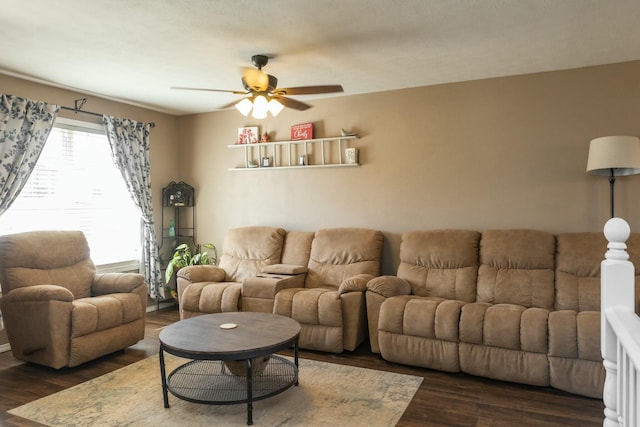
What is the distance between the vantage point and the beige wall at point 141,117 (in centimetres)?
416

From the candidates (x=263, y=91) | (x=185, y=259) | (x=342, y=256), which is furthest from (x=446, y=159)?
(x=185, y=259)

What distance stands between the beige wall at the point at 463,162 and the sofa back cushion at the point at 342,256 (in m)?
0.29

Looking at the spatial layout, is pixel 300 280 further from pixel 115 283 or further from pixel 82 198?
pixel 82 198

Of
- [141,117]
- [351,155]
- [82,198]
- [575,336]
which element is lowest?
[575,336]

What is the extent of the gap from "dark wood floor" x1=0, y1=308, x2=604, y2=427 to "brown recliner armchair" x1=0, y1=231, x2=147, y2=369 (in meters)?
0.13

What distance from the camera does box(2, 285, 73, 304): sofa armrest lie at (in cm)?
338

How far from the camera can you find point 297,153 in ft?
16.9

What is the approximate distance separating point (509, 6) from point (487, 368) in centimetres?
248

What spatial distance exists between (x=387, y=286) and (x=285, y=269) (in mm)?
1144

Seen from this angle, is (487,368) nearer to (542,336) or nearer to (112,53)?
(542,336)

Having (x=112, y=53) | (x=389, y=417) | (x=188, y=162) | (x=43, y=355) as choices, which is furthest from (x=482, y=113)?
(x=43, y=355)

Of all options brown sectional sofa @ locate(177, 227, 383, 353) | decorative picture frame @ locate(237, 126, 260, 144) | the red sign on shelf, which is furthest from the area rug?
decorative picture frame @ locate(237, 126, 260, 144)

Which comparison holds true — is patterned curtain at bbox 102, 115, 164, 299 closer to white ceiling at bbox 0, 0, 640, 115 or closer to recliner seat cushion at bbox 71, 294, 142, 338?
white ceiling at bbox 0, 0, 640, 115

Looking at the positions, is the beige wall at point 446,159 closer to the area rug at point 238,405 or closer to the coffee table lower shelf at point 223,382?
the area rug at point 238,405
